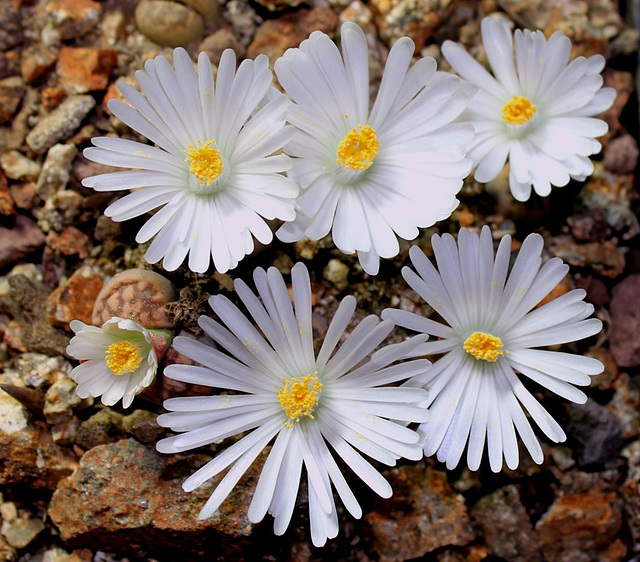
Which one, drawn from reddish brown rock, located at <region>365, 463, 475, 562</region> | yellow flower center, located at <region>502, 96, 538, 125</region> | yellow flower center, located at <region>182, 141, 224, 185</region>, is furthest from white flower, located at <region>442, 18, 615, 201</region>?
reddish brown rock, located at <region>365, 463, 475, 562</region>

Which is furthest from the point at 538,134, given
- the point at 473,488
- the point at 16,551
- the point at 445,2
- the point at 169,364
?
Result: the point at 16,551

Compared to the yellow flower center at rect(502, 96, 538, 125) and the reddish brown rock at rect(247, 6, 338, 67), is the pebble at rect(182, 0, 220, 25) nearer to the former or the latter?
the reddish brown rock at rect(247, 6, 338, 67)

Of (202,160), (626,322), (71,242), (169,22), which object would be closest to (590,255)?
(626,322)

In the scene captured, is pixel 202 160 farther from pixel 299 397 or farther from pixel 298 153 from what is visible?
pixel 299 397

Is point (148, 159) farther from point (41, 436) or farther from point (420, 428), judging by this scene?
point (420, 428)

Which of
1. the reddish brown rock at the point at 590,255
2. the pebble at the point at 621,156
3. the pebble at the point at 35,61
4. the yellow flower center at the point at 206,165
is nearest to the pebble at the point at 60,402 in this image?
the yellow flower center at the point at 206,165
